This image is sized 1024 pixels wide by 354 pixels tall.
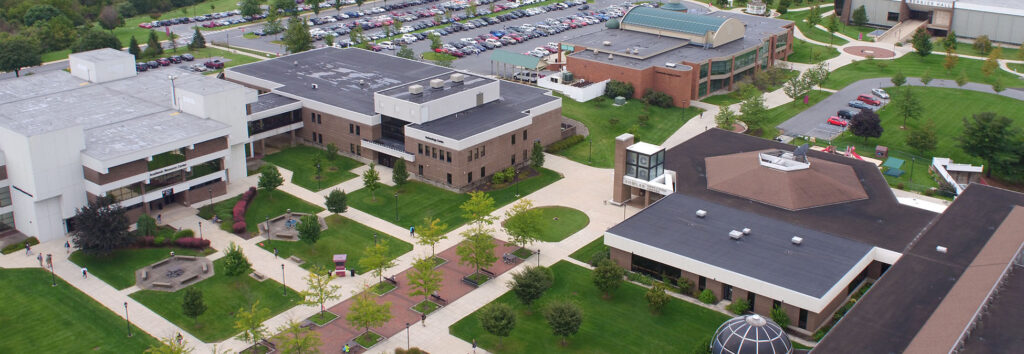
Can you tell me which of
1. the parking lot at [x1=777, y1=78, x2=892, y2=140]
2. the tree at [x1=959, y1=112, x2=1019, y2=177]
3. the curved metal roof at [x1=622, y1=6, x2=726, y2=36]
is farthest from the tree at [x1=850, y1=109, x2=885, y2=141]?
the curved metal roof at [x1=622, y1=6, x2=726, y2=36]

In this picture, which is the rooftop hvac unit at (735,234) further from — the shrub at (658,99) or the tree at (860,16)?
the tree at (860,16)

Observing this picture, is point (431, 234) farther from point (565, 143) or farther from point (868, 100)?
point (868, 100)

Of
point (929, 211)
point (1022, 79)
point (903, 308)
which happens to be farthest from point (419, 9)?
point (903, 308)

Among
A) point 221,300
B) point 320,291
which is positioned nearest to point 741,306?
point 320,291

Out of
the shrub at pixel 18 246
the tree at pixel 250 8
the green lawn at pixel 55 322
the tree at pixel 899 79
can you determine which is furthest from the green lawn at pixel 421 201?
the tree at pixel 250 8

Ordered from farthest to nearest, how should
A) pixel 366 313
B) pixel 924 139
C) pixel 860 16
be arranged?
pixel 860 16, pixel 924 139, pixel 366 313
